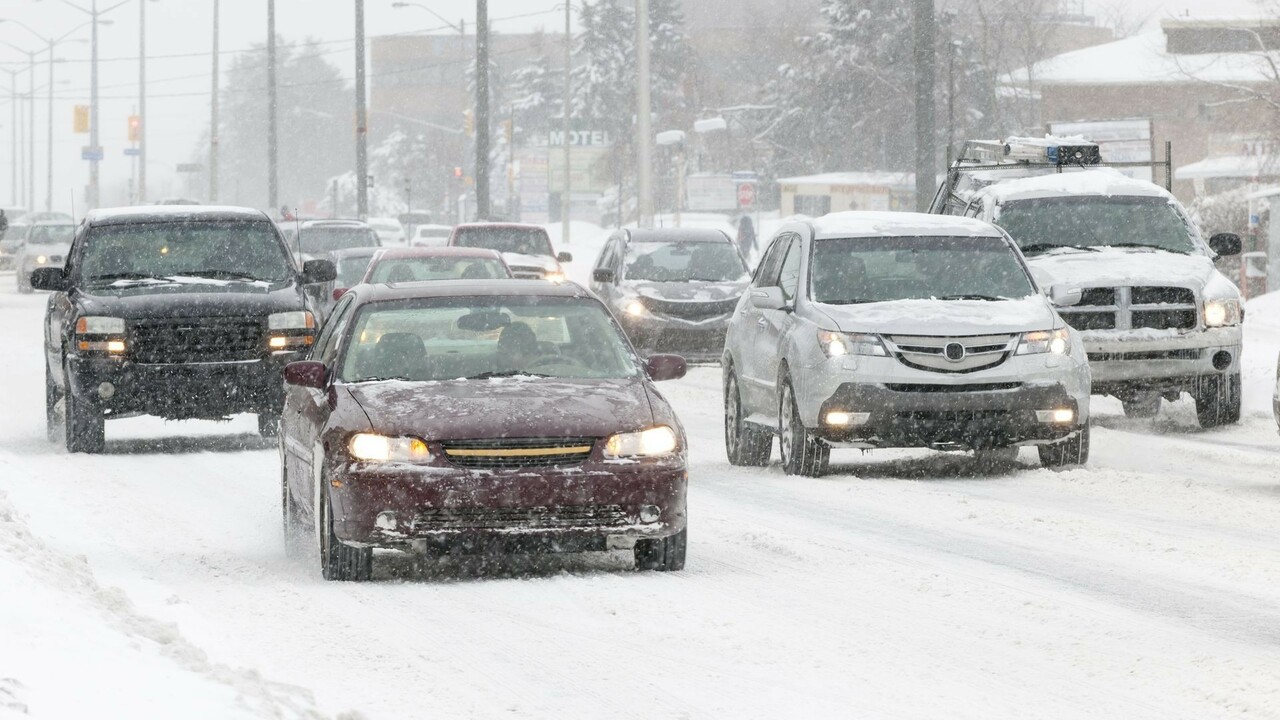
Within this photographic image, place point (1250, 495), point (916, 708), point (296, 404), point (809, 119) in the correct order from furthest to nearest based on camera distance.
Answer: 1. point (809, 119)
2. point (1250, 495)
3. point (296, 404)
4. point (916, 708)

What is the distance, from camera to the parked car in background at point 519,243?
31.8 metres

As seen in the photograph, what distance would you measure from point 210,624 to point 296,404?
2.56 m

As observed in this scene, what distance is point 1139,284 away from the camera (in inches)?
666

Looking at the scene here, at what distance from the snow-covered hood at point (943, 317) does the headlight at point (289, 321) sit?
4.22 m

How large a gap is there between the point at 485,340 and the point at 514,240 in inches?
911

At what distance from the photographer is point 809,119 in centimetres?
9206

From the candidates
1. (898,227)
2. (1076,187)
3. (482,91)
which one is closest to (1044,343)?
(898,227)

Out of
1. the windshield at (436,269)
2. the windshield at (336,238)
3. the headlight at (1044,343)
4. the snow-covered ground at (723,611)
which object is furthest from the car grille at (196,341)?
the windshield at (336,238)

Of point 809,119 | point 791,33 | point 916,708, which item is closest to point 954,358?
point 916,708

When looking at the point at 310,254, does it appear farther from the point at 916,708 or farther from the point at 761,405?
the point at 916,708

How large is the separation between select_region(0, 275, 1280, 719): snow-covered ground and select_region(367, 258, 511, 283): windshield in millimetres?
8864

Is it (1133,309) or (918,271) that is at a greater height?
(918,271)

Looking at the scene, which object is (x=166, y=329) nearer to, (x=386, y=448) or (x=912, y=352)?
(x=912, y=352)

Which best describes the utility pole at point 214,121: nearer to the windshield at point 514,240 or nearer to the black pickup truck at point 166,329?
the windshield at point 514,240
